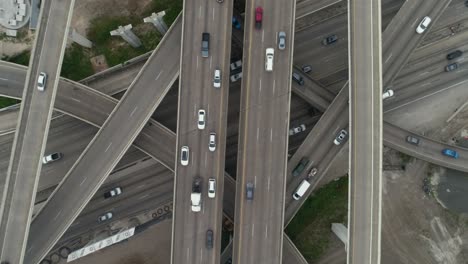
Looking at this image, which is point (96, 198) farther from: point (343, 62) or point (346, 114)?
point (343, 62)

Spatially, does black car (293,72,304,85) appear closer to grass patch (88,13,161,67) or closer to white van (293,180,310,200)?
white van (293,180,310,200)

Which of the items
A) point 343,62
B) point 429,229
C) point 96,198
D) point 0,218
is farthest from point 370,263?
point 0,218

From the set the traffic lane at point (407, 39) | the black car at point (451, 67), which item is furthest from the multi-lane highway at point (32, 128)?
the black car at point (451, 67)

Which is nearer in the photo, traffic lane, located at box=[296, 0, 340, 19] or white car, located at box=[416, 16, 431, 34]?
white car, located at box=[416, 16, 431, 34]

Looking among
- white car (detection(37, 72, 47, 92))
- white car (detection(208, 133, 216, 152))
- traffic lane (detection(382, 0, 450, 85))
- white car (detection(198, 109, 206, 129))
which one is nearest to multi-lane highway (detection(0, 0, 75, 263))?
white car (detection(37, 72, 47, 92))

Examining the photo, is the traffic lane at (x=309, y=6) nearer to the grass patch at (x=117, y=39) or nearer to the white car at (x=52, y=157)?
the grass patch at (x=117, y=39)

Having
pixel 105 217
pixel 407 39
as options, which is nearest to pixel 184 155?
pixel 105 217

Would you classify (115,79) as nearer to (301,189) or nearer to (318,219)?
(301,189)
